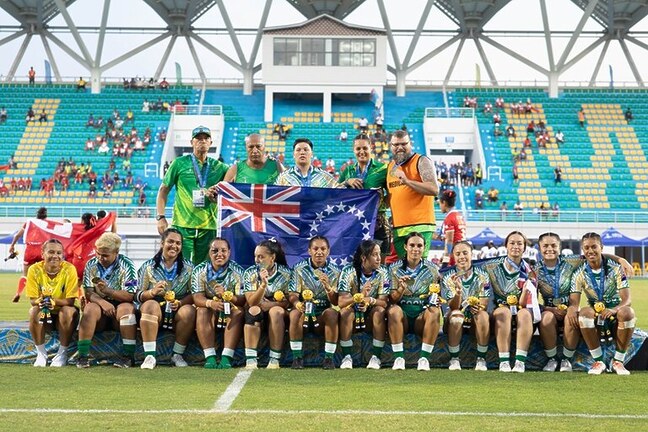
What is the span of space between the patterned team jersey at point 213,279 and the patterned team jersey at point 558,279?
9.01 ft

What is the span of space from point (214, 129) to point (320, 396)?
40.2m

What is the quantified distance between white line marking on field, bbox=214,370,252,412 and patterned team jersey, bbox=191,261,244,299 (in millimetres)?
796

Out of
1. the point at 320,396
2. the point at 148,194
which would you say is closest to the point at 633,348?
the point at 320,396

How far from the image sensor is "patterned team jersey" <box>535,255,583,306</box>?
8906 millimetres

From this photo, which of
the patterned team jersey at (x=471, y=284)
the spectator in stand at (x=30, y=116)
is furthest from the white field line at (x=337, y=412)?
the spectator in stand at (x=30, y=116)

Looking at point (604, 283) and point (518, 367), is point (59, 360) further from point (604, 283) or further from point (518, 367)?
point (604, 283)

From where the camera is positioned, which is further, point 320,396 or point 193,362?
point 193,362

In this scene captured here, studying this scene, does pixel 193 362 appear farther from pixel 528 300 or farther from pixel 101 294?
pixel 528 300

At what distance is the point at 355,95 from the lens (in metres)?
49.1

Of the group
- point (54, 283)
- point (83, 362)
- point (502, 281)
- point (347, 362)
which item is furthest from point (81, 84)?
point (502, 281)

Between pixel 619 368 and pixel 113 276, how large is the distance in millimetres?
4559

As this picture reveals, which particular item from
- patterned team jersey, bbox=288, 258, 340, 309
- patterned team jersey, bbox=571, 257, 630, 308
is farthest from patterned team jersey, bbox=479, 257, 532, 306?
patterned team jersey, bbox=288, 258, 340, 309

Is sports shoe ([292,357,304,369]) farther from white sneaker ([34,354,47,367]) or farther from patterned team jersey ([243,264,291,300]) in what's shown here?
white sneaker ([34,354,47,367])

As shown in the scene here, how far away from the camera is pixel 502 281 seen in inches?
352
